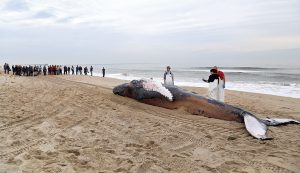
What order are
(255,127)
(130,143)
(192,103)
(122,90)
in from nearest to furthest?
(130,143)
(255,127)
(192,103)
(122,90)

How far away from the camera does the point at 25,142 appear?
20.0 feet

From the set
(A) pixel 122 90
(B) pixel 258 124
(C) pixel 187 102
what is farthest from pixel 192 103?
(A) pixel 122 90

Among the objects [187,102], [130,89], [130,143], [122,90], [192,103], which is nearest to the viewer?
[130,143]

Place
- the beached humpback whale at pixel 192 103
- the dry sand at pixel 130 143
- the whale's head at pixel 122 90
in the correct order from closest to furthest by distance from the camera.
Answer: the dry sand at pixel 130 143 → the beached humpback whale at pixel 192 103 → the whale's head at pixel 122 90

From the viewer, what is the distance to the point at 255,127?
7.64 meters

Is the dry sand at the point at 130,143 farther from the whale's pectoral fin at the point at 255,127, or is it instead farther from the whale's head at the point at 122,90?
the whale's head at the point at 122,90

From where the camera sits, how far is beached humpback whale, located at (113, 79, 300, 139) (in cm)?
809

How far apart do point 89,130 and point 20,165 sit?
7.73ft

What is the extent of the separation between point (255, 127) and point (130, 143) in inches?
128

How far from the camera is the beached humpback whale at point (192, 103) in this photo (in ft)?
26.6

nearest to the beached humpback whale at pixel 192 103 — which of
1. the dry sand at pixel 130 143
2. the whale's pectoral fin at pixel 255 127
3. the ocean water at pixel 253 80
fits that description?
the whale's pectoral fin at pixel 255 127

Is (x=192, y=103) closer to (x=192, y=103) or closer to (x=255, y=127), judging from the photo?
(x=192, y=103)

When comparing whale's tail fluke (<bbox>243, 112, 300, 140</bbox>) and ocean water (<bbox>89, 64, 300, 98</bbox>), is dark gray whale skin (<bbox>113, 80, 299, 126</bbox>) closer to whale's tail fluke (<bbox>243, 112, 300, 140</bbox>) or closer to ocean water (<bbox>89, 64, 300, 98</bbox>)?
whale's tail fluke (<bbox>243, 112, 300, 140</bbox>)

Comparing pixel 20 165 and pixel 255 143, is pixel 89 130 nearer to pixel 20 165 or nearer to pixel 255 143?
pixel 20 165
